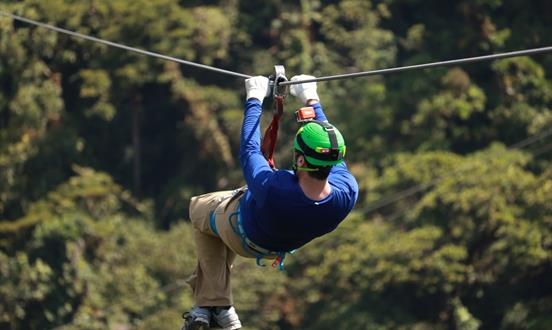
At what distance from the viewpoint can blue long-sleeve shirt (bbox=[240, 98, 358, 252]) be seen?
174 inches

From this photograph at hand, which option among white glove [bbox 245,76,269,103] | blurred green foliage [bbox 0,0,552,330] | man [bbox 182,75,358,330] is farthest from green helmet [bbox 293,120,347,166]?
blurred green foliage [bbox 0,0,552,330]

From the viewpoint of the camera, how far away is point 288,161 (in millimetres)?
17141

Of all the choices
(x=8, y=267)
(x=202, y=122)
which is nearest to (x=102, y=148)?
(x=202, y=122)

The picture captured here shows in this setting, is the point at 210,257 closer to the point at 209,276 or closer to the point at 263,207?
the point at 209,276

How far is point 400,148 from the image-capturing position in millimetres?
16625

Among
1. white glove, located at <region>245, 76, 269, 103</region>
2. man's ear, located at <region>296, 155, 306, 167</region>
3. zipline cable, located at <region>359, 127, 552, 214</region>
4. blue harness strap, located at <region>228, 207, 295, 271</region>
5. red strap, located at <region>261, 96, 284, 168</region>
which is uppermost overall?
zipline cable, located at <region>359, 127, 552, 214</region>

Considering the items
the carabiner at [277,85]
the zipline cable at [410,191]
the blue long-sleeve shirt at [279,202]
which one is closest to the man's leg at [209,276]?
the blue long-sleeve shirt at [279,202]

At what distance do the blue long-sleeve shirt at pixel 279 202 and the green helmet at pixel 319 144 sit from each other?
11cm

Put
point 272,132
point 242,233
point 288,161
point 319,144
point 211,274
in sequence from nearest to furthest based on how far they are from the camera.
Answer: point 319,144 → point 242,233 → point 272,132 → point 211,274 → point 288,161

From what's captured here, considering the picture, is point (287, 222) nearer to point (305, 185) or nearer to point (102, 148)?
point (305, 185)

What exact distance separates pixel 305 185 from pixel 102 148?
46.8 feet

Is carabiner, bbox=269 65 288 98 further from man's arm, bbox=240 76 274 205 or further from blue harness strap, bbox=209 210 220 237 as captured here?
blue harness strap, bbox=209 210 220 237

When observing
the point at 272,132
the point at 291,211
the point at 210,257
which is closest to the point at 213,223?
the point at 210,257

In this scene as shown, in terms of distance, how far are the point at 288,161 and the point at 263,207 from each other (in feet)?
41.6
